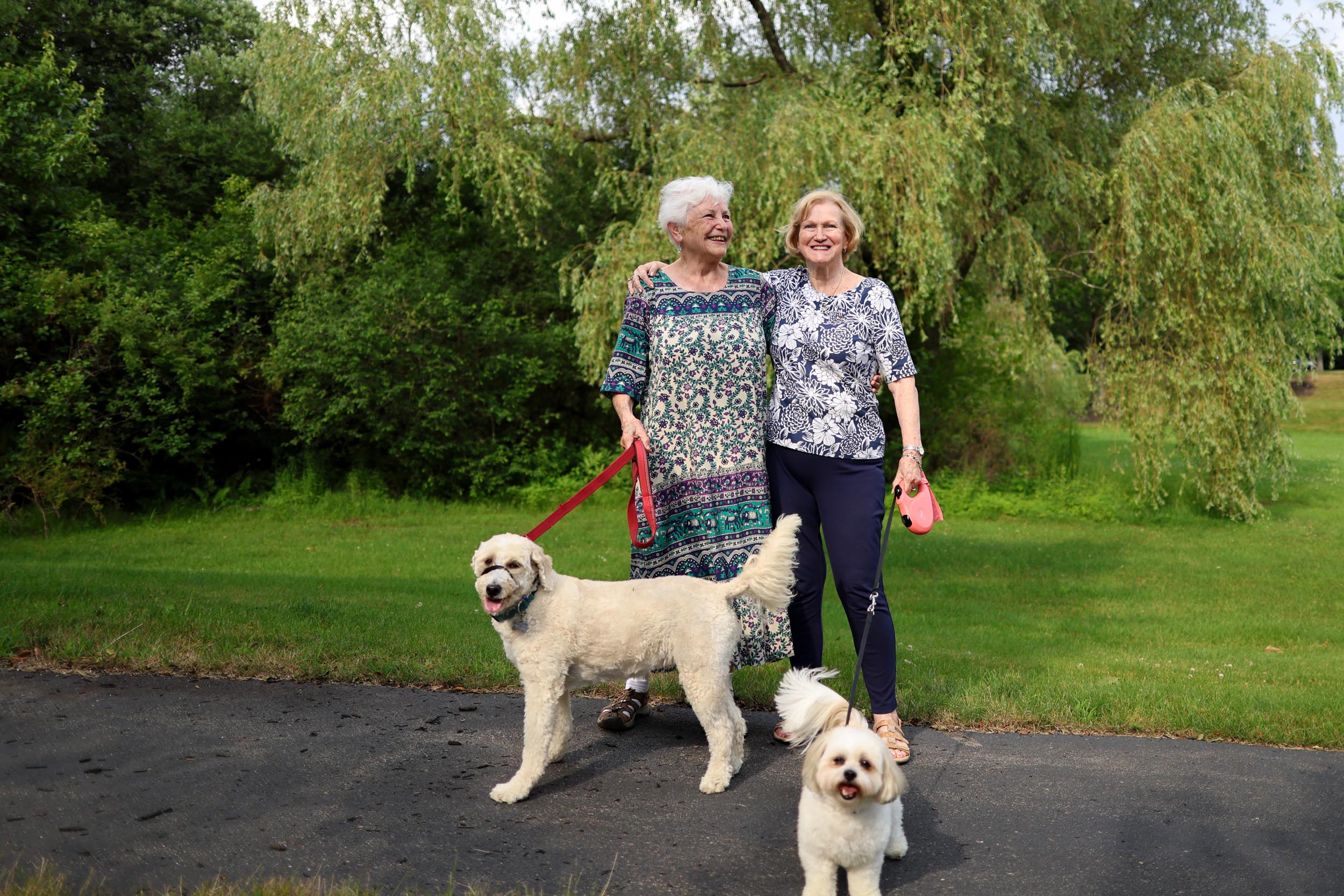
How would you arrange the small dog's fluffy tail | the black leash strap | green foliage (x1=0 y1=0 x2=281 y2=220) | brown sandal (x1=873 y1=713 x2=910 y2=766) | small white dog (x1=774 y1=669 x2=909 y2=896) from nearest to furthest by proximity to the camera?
small white dog (x1=774 y1=669 x2=909 y2=896), the small dog's fluffy tail, the black leash strap, brown sandal (x1=873 y1=713 x2=910 y2=766), green foliage (x1=0 y1=0 x2=281 y2=220)

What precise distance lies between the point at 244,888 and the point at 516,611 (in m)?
1.34

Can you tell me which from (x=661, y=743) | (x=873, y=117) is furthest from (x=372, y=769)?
(x=873, y=117)

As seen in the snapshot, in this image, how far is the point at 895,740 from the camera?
14.6 feet

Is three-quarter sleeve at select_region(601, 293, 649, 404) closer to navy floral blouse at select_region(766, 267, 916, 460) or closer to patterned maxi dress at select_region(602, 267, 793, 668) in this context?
patterned maxi dress at select_region(602, 267, 793, 668)

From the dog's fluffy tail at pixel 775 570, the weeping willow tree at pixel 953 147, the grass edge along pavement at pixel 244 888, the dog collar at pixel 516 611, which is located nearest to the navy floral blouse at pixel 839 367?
the dog's fluffy tail at pixel 775 570

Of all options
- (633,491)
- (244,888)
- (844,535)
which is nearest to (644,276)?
(633,491)

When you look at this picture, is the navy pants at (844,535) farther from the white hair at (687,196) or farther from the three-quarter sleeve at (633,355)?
the white hair at (687,196)

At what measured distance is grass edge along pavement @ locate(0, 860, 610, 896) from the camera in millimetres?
3059

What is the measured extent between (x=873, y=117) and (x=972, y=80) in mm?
1386

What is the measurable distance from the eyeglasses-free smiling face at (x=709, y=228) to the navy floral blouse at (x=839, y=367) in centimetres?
43

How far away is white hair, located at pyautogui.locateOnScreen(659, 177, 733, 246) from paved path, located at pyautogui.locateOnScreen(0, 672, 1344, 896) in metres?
2.29

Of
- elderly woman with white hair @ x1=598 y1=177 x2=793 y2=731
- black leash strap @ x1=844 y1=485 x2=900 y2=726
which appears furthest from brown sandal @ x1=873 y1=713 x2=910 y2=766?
elderly woman with white hair @ x1=598 y1=177 x2=793 y2=731

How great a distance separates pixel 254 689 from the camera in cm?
538

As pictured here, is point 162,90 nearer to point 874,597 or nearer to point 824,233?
point 824,233
